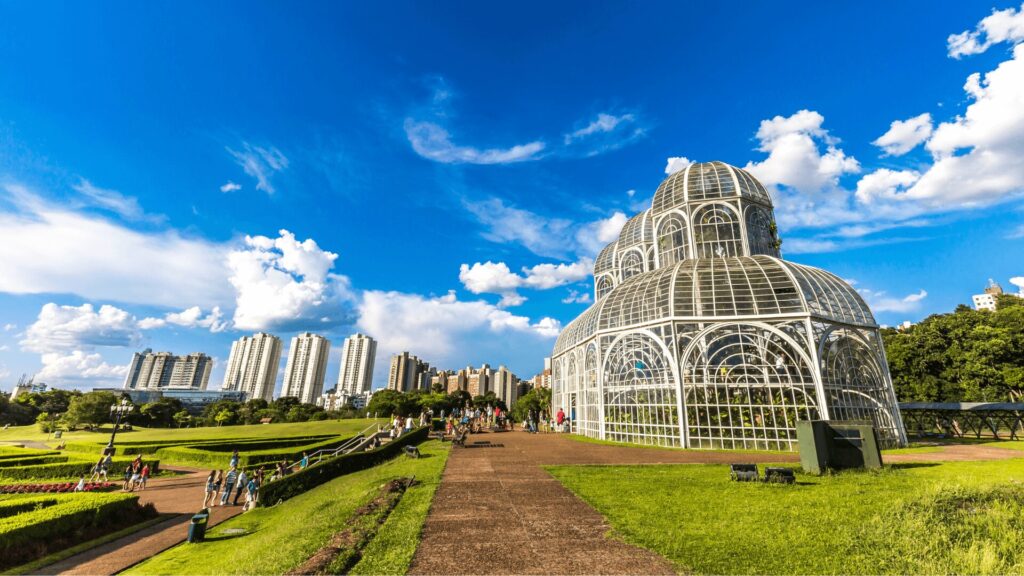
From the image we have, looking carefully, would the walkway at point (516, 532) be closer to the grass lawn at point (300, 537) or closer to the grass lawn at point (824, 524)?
the grass lawn at point (300, 537)

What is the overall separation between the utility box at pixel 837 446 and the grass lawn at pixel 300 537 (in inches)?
553

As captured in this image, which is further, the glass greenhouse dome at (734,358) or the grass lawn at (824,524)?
the glass greenhouse dome at (734,358)

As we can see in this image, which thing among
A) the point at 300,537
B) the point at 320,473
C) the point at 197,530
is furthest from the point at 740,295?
the point at 197,530

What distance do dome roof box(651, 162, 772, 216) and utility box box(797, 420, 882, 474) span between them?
24.8 meters

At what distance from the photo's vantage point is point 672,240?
1433 inches

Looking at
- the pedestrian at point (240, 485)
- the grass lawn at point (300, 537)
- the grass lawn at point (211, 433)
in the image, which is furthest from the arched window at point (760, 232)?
the grass lawn at point (211, 433)

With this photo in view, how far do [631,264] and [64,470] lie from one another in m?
49.9

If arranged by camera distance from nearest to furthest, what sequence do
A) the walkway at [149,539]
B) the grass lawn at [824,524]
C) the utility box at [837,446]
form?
1. the grass lawn at [824,524]
2. the walkway at [149,539]
3. the utility box at [837,446]

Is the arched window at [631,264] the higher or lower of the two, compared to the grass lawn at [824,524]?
higher

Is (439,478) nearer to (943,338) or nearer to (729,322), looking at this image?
(729,322)

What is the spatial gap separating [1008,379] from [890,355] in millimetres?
7941

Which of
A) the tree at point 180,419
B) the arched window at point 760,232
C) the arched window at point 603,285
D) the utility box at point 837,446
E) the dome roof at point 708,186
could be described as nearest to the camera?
the utility box at point 837,446

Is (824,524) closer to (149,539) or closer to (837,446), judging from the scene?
(837,446)

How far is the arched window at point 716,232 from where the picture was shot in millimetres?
33812
